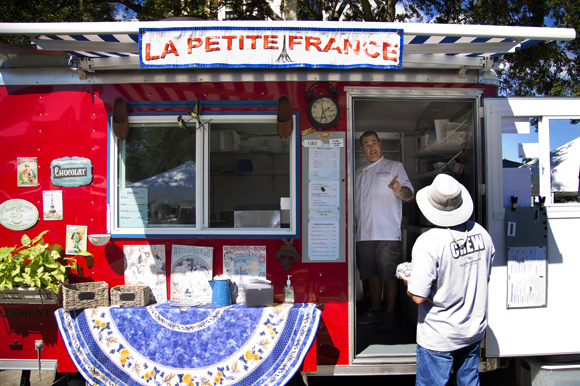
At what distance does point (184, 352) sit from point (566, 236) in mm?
3505

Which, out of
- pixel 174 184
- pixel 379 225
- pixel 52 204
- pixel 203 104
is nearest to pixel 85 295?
pixel 52 204

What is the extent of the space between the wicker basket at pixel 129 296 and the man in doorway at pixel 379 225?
87.6 inches

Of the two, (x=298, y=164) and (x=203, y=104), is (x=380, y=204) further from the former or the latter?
(x=203, y=104)

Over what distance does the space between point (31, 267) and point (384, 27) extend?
3.51 meters

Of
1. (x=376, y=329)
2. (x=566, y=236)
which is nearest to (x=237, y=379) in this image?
(x=376, y=329)

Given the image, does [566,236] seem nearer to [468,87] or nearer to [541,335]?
[541,335]

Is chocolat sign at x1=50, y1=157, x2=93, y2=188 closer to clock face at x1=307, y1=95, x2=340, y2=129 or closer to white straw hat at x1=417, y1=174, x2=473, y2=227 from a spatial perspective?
clock face at x1=307, y1=95, x2=340, y2=129

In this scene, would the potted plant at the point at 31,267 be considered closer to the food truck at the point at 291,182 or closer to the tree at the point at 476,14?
the food truck at the point at 291,182

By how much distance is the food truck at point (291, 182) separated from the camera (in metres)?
3.20

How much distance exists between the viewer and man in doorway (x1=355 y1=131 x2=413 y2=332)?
3.79 metres

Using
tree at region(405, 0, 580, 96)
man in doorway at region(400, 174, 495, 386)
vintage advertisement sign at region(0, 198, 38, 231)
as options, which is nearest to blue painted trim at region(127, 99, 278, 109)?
vintage advertisement sign at region(0, 198, 38, 231)

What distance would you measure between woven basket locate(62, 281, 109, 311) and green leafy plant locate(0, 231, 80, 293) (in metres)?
0.12

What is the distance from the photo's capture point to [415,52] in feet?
10.4

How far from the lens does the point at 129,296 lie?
10.4ft
